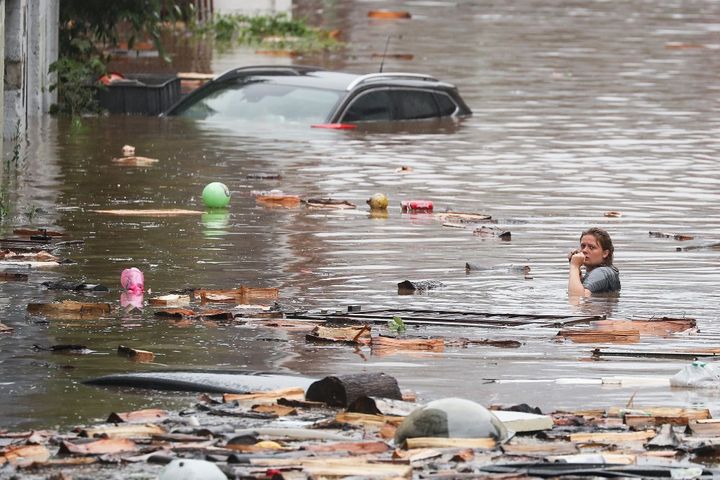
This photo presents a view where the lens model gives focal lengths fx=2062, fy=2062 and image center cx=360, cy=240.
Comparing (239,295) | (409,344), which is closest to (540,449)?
(409,344)

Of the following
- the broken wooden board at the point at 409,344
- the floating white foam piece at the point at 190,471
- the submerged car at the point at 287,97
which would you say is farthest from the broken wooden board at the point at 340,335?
the submerged car at the point at 287,97

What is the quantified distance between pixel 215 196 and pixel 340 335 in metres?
6.99

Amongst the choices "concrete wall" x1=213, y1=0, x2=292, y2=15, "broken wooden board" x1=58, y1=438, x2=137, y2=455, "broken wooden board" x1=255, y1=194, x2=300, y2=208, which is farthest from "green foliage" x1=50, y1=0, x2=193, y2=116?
"concrete wall" x1=213, y1=0, x2=292, y2=15

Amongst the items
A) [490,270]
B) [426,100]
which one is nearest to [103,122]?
[426,100]

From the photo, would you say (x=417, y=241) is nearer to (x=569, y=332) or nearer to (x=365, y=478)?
(x=569, y=332)

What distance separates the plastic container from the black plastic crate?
17.9m

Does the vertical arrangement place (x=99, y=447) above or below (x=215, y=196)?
below

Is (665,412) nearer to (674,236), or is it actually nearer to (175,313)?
(175,313)

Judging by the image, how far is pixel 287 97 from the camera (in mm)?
26562

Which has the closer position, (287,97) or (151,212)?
(151,212)

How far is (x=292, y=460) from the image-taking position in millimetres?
8312

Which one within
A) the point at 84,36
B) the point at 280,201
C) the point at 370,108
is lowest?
the point at 280,201

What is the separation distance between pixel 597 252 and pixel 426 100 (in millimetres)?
14004

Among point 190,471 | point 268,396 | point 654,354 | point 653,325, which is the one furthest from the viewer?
point 653,325
